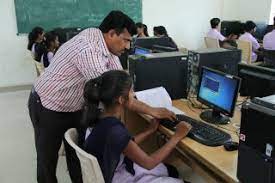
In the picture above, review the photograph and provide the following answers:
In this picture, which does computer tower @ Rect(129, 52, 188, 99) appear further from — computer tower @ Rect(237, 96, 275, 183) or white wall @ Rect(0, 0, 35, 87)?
white wall @ Rect(0, 0, 35, 87)

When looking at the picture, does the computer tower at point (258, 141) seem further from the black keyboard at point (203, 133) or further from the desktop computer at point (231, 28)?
the desktop computer at point (231, 28)

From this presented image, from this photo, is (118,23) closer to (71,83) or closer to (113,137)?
(71,83)

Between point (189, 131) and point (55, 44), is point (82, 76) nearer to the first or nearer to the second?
point (189, 131)

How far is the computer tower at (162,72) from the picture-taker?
7.77ft

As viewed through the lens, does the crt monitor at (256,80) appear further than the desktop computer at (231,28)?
No

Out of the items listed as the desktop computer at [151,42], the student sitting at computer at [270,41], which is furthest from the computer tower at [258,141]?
the student sitting at computer at [270,41]

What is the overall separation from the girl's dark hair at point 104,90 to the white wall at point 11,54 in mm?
4212

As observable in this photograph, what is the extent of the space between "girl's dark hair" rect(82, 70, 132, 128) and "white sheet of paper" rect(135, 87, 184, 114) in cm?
63

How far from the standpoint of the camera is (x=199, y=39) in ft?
22.8

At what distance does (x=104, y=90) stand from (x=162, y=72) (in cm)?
95

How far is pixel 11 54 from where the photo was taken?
211 inches

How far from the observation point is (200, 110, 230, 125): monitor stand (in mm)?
1965

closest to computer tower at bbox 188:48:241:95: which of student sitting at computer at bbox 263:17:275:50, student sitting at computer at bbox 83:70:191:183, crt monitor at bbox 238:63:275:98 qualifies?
crt monitor at bbox 238:63:275:98

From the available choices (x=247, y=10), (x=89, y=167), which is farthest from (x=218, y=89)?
(x=247, y=10)
